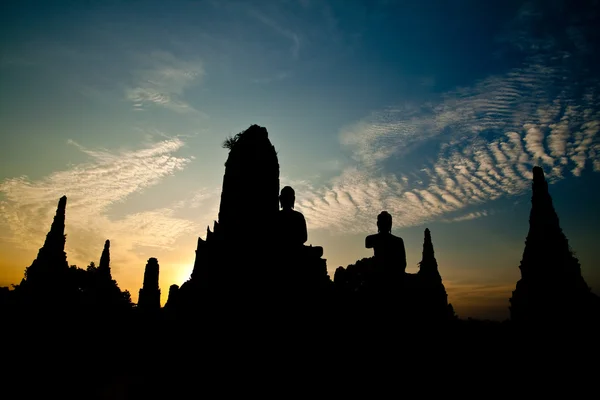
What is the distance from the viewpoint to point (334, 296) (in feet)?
26.5

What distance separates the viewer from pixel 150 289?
38.8 meters

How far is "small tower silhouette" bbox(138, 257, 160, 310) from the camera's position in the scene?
38.2 meters

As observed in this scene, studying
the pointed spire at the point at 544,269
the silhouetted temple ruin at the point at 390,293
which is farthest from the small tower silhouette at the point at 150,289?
the pointed spire at the point at 544,269

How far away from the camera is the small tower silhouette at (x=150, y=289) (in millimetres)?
38156

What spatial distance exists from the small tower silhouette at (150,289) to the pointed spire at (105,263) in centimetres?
1048

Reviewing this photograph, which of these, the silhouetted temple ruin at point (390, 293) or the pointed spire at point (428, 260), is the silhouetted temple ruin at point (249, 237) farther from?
the pointed spire at point (428, 260)

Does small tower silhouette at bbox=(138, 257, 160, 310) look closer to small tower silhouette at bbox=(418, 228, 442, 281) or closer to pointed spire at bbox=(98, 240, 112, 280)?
pointed spire at bbox=(98, 240, 112, 280)

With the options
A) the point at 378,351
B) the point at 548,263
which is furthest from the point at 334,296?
the point at 548,263

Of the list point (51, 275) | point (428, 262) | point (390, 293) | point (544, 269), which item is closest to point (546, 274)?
point (544, 269)

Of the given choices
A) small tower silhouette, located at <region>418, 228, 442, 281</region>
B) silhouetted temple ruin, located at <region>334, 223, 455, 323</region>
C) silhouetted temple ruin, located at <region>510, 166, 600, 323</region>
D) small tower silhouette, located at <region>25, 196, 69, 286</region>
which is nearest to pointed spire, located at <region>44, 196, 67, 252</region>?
small tower silhouette, located at <region>25, 196, 69, 286</region>

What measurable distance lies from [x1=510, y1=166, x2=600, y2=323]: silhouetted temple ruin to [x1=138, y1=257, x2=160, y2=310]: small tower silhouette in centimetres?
3938

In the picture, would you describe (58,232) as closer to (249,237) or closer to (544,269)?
(249,237)

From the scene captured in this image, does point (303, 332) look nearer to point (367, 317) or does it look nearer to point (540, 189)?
point (367, 317)

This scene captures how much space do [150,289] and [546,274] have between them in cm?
4213
